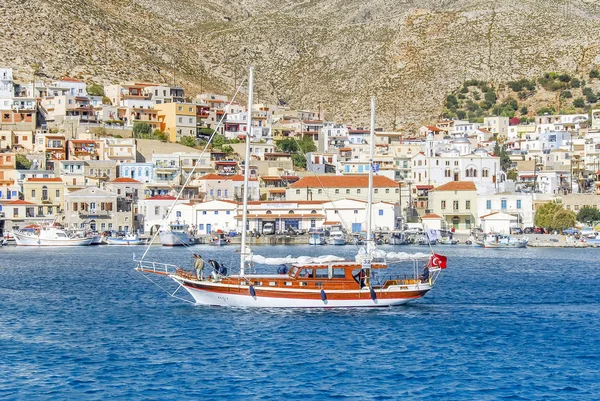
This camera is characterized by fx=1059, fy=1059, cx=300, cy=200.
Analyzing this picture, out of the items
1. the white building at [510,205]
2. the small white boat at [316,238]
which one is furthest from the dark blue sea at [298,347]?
the white building at [510,205]

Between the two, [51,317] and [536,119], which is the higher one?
[536,119]

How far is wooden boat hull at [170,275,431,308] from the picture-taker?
158 feet

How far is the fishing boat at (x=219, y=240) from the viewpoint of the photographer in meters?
106

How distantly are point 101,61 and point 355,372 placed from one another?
14955cm

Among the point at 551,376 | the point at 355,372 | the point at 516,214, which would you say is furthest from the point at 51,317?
the point at 516,214

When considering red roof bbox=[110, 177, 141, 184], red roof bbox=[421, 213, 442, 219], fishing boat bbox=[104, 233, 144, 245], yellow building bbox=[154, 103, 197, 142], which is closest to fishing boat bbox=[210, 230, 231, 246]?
fishing boat bbox=[104, 233, 144, 245]

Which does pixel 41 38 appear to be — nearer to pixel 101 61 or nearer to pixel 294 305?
pixel 101 61

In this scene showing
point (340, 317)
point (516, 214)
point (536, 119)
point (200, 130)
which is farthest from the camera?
point (536, 119)

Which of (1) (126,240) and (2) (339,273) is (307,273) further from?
(1) (126,240)

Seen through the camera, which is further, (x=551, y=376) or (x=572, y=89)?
(x=572, y=89)

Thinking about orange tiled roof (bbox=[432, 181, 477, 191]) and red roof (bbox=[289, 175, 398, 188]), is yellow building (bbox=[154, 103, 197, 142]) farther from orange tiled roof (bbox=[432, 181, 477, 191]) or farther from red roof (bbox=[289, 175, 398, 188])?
orange tiled roof (bbox=[432, 181, 477, 191])

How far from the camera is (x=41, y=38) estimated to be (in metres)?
176

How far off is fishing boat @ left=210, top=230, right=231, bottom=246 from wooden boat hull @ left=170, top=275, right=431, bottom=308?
56.9 metres

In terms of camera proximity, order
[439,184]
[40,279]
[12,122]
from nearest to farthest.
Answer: [40,279] < [439,184] < [12,122]
